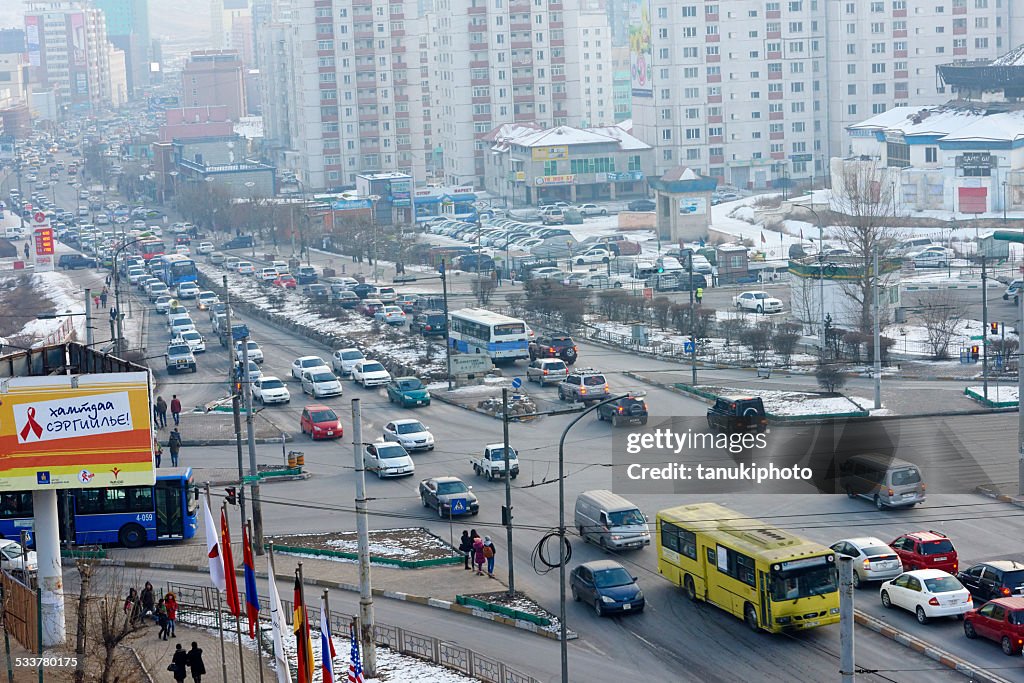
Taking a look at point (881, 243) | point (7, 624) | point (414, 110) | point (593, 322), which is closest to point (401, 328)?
point (593, 322)

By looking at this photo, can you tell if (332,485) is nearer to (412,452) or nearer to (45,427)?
(412,452)

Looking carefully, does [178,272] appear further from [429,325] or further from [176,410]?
[176,410]

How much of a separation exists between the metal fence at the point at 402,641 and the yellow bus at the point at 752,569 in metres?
4.30

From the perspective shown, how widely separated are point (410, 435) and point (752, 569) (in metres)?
17.1

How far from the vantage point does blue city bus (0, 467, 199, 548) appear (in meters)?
33.7

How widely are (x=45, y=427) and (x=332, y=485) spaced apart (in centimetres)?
1390

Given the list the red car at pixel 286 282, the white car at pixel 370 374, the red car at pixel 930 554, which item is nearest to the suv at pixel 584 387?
the white car at pixel 370 374

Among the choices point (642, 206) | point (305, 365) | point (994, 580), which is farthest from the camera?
point (642, 206)

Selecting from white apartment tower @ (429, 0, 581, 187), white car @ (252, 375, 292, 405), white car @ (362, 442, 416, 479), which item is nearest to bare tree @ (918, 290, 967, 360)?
white car @ (362, 442, 416, 479)

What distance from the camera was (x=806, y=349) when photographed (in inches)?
2135

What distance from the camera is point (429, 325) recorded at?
197 feet

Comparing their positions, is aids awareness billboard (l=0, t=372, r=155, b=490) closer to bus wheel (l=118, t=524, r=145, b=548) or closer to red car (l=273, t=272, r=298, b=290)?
bus wheel (l=118, t=524, r=145, b=548)

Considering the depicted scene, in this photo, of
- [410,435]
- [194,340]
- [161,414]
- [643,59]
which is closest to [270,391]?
[161,414]

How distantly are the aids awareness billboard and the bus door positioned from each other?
8.67m
